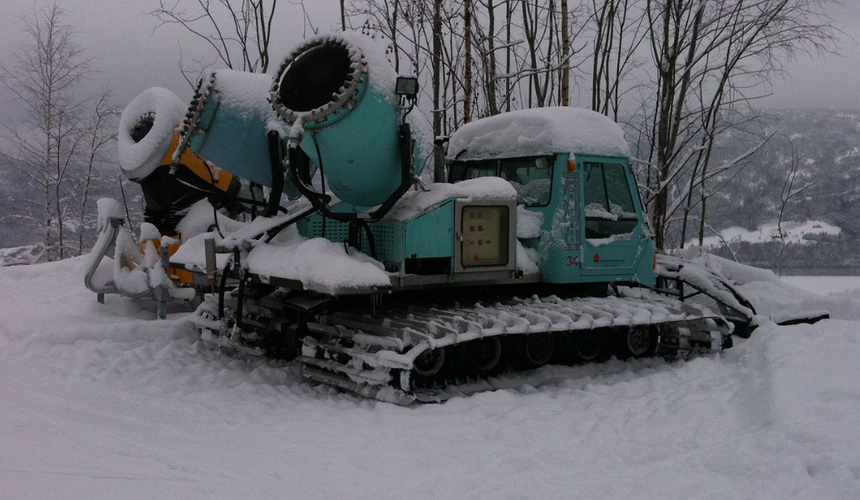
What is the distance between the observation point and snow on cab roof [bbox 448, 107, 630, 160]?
7172 mm

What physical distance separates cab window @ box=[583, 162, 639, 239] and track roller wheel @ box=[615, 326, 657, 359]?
3.67ft

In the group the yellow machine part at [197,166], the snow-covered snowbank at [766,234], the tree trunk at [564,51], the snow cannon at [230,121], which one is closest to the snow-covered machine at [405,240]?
the snow cannon at [230,121]

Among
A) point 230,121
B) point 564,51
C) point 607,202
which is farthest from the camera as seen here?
point 564,51

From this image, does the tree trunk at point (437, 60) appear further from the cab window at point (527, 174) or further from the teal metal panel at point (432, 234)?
the teal metal panel at point (432, 234)

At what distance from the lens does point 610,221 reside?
752cm

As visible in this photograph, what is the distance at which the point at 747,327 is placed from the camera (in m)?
8.63

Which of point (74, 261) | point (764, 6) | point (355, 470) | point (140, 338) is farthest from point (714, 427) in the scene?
point (764, 6)

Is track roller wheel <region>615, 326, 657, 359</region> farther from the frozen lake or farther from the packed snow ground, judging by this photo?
the frozen lake

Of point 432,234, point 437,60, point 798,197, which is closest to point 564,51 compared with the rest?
point 437,60

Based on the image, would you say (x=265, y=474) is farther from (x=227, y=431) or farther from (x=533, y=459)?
(x=533, y=459)

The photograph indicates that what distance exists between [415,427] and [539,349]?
94.9 inches

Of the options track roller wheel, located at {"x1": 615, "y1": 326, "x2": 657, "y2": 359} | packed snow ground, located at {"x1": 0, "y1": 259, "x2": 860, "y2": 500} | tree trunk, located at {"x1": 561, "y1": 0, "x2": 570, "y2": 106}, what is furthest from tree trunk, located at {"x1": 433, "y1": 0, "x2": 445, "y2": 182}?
packed snow ground, located at {"x1": 0, "y1": 259, "x2": 860, "y2": 500}

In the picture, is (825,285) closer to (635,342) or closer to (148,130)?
(635,342)

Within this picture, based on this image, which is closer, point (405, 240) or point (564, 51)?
point (405, 240)
